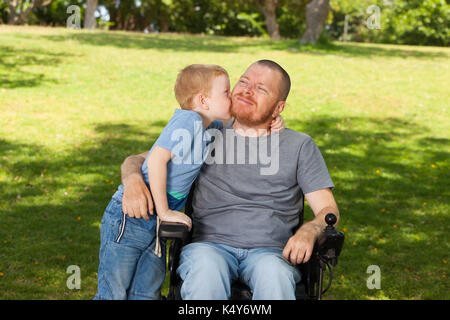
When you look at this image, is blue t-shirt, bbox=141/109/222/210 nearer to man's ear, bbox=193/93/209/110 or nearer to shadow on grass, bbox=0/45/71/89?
man's ear, bbox=193/93/209/110

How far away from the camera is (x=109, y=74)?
14.2m

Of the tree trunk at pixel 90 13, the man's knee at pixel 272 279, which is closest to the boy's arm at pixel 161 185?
the man's knee at pixel 272 279

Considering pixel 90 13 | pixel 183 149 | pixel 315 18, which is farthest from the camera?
pixel 90 13

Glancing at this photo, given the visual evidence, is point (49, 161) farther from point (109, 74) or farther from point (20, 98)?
point (109, 74)

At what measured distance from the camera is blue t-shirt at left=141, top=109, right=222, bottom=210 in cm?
293

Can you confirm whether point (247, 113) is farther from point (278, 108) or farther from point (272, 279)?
point (272, 279)

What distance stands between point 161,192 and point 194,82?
0.62m

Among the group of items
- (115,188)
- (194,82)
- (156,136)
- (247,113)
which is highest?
(194,82)

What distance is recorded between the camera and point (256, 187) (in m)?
3.14

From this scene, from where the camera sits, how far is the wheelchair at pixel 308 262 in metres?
2.76

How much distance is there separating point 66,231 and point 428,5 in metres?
31.5

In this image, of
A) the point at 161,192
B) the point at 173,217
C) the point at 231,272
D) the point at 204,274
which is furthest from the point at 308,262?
the point at 161,192

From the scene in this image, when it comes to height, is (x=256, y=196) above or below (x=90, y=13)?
below
